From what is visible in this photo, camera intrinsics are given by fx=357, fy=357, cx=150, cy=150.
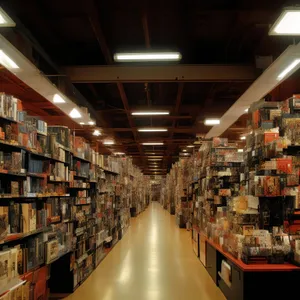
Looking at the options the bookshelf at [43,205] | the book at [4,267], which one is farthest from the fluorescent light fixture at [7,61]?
the book at [4,267]

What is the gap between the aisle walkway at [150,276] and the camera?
18.9ft

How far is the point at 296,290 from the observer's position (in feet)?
14.0

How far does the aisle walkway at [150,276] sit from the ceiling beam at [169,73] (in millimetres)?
3691

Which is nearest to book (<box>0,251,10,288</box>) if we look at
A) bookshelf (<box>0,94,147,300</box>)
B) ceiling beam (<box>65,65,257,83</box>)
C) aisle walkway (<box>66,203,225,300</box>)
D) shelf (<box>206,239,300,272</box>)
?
bookshelf (<box>0,94,147,300</box>)

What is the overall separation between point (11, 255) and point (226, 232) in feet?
11.2

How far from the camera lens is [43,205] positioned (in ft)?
16.3

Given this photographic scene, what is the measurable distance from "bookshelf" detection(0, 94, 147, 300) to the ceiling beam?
1.34 m

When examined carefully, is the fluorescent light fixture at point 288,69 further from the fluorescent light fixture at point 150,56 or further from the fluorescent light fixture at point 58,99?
the fluorescent light fixture at point 58,99

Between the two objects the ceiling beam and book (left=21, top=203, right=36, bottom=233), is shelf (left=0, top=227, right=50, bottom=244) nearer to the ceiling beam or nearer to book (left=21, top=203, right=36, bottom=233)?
book (left=21, top=203, right=36, bottom=233)

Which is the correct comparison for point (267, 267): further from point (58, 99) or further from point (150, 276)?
point (58, 99)

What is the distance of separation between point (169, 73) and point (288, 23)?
10.0 feet

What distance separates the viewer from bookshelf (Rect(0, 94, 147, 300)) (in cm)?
384

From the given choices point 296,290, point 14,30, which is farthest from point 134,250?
point 14,30

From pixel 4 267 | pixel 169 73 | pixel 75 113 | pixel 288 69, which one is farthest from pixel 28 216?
pixel 288 69
